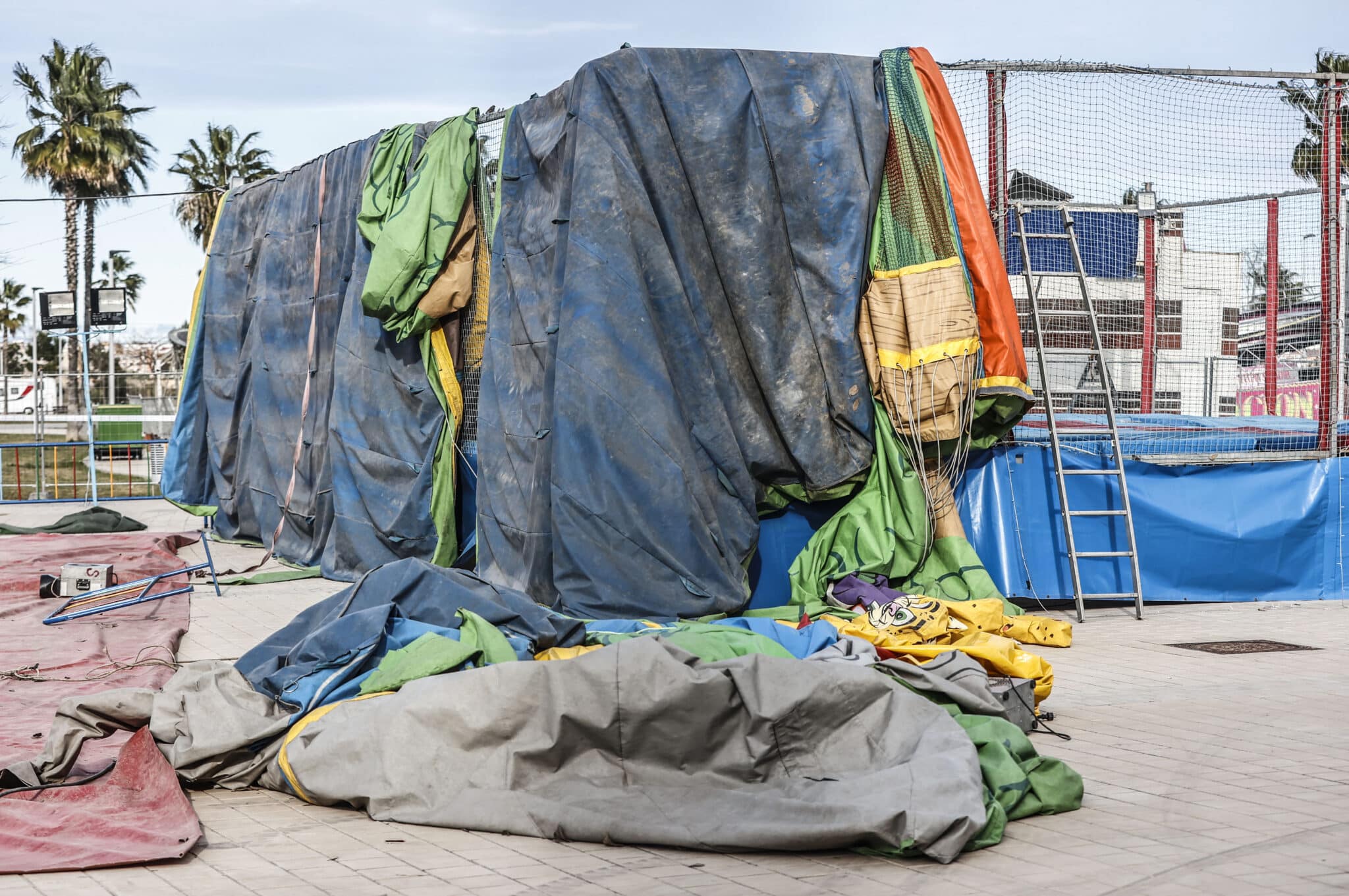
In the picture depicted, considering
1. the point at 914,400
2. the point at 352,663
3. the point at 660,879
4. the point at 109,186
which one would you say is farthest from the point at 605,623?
the point at 109,186

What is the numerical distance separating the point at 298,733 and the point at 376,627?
0.88 metres

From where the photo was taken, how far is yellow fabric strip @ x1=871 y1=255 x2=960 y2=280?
331 inches

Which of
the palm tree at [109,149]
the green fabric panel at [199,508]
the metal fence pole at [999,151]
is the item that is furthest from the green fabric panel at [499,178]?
the palm tree at [109,149]

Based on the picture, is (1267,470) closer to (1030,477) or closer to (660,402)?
(1030,477)

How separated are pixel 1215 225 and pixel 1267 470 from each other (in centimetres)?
226

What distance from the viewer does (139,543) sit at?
12.6 meters

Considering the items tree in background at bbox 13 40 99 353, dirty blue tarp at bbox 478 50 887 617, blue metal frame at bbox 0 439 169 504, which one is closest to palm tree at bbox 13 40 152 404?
tree in background at bbox 13 40 99 353

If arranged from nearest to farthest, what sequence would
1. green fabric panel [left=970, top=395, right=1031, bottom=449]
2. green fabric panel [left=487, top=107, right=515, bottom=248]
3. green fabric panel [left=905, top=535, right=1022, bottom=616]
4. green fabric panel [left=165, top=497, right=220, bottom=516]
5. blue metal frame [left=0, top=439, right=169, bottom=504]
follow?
green fabric panel [left=905, top=535, right=1022, bottom=616] < green fabric panel [left=970, top=395, right=1031, bottom=449] < green fabric panel [left=487, top=107, right=515, bottom=248] < green fabric panel [left=165, top=497, right=220, bottom=516] < blue metal frame [left=0, top=439, right=169, bottom=504]

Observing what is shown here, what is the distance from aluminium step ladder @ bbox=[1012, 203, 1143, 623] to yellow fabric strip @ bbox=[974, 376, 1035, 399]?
0.55 metres

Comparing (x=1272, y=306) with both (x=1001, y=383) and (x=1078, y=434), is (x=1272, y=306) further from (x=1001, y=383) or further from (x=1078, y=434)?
(x=1001, y=383)

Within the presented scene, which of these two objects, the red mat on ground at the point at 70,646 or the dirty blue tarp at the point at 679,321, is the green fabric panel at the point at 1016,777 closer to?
the red mat on ground at the point at 70,646

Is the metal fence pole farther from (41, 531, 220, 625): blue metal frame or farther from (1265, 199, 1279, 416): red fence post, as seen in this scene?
(41, 531, 220, 625): blue metal frame

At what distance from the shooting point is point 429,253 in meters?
9.65

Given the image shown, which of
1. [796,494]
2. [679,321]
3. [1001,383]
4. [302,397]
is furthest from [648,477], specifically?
[302,397]
